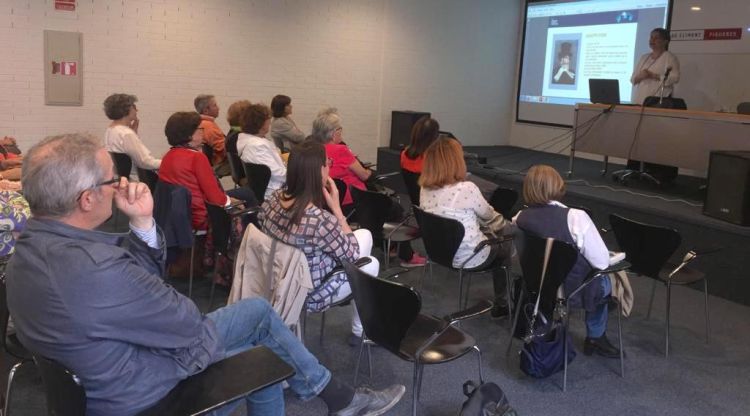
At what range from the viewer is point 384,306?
2.26 m

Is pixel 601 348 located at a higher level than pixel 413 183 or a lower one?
lower

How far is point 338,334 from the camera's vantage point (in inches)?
135

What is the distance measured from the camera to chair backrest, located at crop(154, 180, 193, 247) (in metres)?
3.44

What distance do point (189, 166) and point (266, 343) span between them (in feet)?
6.25

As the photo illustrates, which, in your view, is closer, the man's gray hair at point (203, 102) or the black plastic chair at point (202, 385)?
the black plastic chair at point (202, 385)

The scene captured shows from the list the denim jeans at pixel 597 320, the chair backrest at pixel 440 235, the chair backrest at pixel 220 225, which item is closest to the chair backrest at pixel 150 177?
the chair backrest at pixel 220 225

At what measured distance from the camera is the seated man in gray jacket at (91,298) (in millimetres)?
1518

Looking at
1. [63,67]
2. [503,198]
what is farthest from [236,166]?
[503,198]

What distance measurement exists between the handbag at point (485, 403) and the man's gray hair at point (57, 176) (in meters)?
1.50

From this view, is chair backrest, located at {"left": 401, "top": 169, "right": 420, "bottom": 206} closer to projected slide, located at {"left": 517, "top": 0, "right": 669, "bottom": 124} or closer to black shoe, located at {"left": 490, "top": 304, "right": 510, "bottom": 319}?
black shoe, located at {"left": 490, "top": 304, "right": 510, "bottom": 319}

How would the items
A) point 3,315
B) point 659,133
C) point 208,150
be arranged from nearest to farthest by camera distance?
point 3,315 < point 659,133 < point 208,150

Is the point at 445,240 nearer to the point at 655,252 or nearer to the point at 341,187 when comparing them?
the point at 655,252

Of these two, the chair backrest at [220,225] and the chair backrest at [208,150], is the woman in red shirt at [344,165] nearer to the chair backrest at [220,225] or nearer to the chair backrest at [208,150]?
the chair backrest at [220,225]

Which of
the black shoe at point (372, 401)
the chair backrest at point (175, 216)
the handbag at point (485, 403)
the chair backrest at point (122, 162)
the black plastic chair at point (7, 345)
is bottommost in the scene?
the black shoe at point (372, 401)
